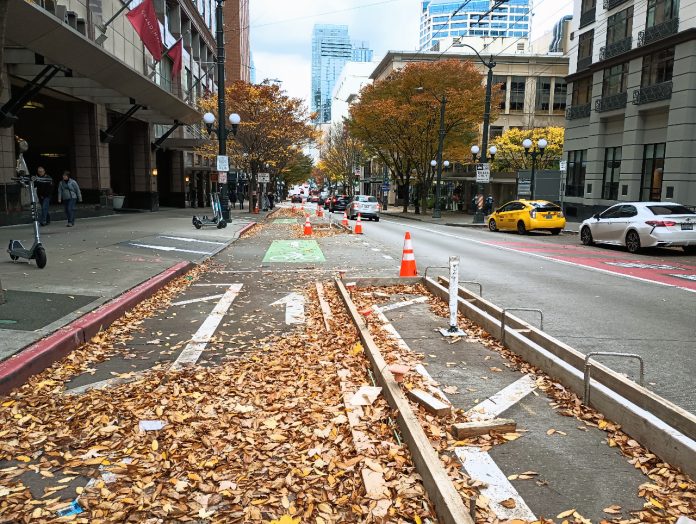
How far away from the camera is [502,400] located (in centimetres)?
466

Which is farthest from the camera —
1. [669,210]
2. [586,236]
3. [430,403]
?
[586,236]

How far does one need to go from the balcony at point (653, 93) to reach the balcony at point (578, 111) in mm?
5604

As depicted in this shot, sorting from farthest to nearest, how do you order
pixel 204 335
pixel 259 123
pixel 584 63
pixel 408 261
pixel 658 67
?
pixel 259 123 < pixel 584 63 < pixel 658 67 < pixel 408 261 < pixel 204 335

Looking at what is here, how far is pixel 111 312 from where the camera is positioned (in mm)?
7414

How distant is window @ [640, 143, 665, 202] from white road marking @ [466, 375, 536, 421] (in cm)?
2702

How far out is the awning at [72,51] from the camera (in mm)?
13744

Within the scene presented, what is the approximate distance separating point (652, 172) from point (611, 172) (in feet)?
13.1

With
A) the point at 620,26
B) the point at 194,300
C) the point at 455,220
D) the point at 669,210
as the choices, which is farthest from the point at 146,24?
the point at 620,26

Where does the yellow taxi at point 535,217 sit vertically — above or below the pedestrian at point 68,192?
below

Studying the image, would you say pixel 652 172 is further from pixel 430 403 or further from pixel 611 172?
pixel 430 403

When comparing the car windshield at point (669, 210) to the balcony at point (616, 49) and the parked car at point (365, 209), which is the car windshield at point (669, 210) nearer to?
the balcony at point (616, 49)

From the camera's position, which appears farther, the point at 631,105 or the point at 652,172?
the point at 631,105

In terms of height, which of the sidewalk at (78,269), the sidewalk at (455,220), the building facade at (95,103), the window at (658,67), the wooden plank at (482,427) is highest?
the window at (658,67)

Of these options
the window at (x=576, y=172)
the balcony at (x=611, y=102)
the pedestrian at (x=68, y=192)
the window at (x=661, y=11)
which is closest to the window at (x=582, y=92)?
the balcony at (x=611, y=102)
